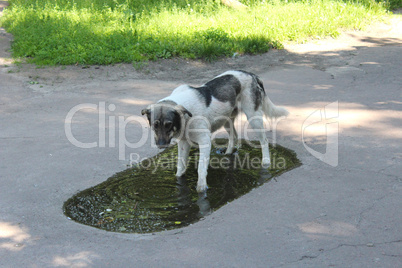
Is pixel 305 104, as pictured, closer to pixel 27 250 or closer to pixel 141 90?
pixel 141 90

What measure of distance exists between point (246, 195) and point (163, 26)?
26.0 feet

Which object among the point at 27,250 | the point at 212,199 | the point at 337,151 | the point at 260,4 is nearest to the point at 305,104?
the point at 337,151

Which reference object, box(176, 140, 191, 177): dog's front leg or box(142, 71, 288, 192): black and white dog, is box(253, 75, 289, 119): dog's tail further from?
box(176, 140, 191, 177): dog's front leg

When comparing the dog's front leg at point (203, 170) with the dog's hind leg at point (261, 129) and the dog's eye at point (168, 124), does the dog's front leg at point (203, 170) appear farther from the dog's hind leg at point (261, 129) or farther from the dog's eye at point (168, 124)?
the dog's hind leg at point (261, 129)

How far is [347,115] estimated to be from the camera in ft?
23.9

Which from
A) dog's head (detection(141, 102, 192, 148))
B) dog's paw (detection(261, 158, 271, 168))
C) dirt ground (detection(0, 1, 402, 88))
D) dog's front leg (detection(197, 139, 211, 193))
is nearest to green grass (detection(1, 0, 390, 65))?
dirt ground (detection(0, 1, 402, 88))

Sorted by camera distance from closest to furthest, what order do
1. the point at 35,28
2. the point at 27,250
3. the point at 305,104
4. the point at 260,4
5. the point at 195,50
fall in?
the point at 27,250, the point at 305,104, the point at 195,50, the point at 35,28, the point at 260,4

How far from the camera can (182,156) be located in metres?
5.61

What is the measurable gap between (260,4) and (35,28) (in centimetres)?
696

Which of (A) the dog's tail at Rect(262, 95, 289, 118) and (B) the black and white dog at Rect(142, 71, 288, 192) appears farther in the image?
(A) the dog's tail at Rect(262, 95, 289, 118)

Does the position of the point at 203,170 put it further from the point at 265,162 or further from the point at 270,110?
the point at 270,110

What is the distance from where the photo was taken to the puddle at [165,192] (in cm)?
461

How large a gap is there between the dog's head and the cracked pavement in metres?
1.02

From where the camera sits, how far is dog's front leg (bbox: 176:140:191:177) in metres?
5.55
